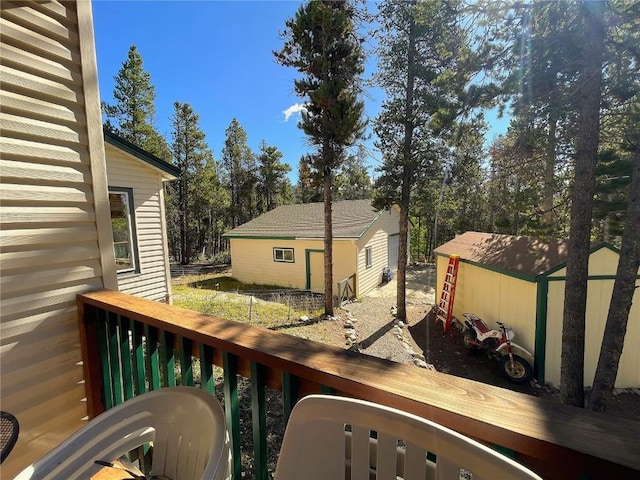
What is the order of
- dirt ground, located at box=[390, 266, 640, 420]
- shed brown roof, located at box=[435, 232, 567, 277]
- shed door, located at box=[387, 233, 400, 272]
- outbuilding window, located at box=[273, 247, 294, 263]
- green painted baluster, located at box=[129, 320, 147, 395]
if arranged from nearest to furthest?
1. green painted baluster, located at box=[129, 320, 147, 395]
2. dirt ground, located at box=[390, 266, 640, 420]
3. shed brown roof, located at box=[435, 232, 567, 277]
4. outbuilding window, located at box=[273, 247, 294, 263]
5. shed door, located at box=[387, 233, 400, 272]

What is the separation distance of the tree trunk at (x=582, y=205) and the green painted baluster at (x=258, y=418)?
4.66m

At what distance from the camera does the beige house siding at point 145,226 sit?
19.2 feet

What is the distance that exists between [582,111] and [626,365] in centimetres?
459

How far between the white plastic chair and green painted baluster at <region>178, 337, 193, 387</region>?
21cm

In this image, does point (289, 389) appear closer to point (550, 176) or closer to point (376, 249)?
point (550, 176)

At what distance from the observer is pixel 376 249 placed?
39.2 feet

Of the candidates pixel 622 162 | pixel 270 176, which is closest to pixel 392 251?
pixel 622 162

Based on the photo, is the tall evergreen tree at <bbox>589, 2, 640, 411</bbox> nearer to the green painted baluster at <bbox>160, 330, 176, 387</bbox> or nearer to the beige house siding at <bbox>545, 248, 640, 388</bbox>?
the beige house siding at <bbox>545, 248, 640, 388</bbox>

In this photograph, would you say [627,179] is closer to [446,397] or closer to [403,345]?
[403,345]

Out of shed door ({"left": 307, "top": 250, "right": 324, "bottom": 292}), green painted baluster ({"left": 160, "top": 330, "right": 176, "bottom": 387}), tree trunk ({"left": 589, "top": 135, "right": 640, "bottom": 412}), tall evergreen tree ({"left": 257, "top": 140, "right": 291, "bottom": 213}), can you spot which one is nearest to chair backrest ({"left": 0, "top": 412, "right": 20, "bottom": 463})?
green painted baluster ({"left": 160, "top": 330, "right": 176, "bottom": 387})

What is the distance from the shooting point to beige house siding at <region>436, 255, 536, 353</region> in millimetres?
5594

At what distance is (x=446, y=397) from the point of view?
0.69 metres

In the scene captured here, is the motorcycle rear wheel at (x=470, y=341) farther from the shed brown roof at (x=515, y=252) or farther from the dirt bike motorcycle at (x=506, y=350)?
the shed brown roof at (x=515, y=252)

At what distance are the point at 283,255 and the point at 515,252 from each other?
7.58 m
